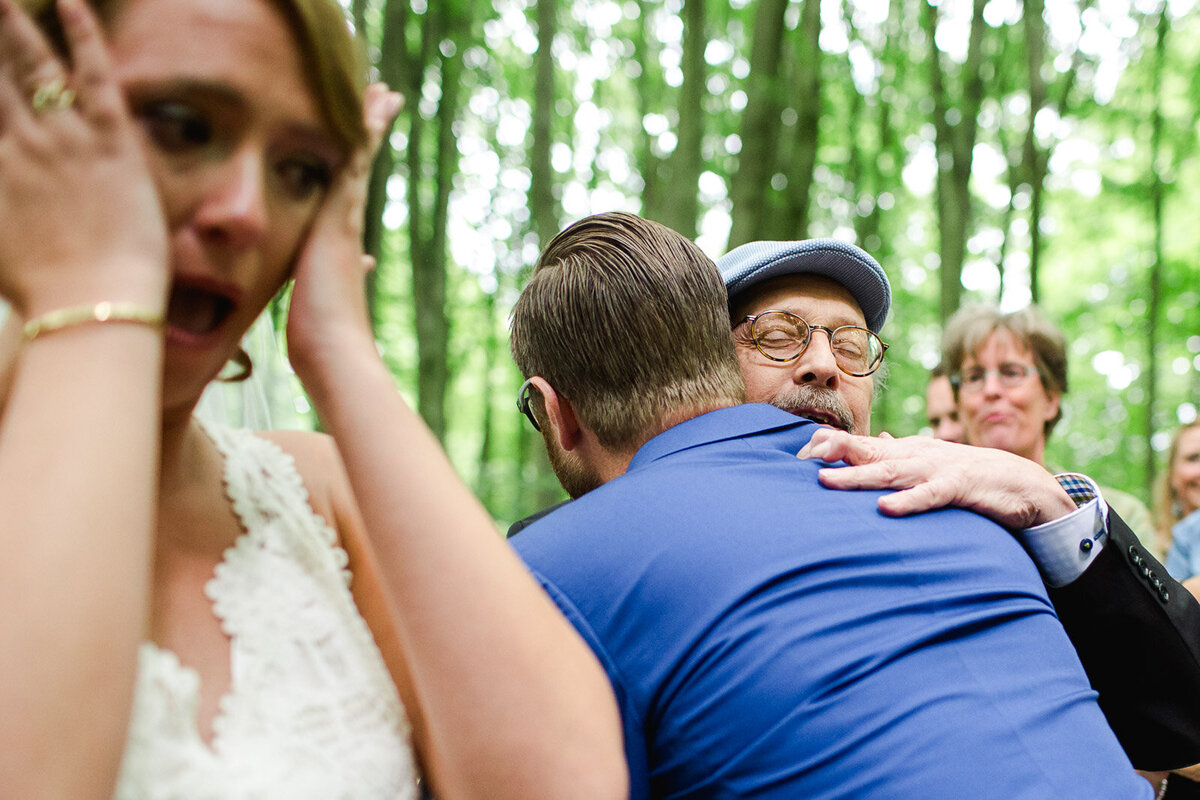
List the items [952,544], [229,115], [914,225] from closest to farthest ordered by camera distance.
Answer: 1. [229,115]
2. [952,544]
3. [914,225]

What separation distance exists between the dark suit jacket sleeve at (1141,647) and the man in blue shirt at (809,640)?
0.41 meters

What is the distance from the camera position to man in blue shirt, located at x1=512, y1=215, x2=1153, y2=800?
139cm

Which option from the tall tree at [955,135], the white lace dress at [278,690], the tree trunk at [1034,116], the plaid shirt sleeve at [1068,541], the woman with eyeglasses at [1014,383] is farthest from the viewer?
the tall tree at [955,135]

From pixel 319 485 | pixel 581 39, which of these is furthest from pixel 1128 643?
pixel 581 39

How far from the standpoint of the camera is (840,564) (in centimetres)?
151

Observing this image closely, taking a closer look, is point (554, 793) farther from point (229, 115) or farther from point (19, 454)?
point (229, 115)

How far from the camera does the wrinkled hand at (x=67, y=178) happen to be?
0.92 metres

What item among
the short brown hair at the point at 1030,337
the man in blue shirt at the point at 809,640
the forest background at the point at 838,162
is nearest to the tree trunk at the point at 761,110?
the forest background at the point at 838,162

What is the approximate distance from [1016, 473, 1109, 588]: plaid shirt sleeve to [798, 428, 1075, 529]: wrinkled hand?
0.11 ft

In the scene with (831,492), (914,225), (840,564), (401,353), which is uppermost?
(914,225)

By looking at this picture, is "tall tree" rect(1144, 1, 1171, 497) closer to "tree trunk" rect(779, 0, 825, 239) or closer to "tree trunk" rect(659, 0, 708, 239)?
"tree trunk" rect(779, 0, 825, 239)

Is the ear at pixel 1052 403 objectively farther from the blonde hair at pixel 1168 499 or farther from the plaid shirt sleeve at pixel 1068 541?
the plaid shirt sleeve at pixel 1068 541

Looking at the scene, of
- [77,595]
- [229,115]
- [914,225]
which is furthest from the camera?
[914,225]

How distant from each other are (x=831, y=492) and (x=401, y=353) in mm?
17850
